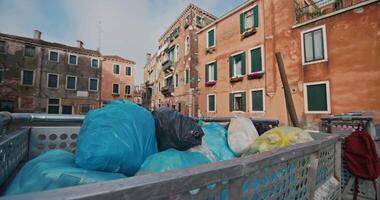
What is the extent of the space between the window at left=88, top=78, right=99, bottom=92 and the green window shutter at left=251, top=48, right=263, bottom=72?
17.4m

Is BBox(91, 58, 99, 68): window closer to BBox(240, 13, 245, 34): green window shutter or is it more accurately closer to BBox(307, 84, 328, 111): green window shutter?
BBox(240, 13, 245, 34): green window shutter

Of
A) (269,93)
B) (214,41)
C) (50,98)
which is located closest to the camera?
(269,93)

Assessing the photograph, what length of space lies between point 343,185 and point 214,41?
12436 mm

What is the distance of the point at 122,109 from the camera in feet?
4.01

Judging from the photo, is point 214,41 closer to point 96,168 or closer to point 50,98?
point 96,168

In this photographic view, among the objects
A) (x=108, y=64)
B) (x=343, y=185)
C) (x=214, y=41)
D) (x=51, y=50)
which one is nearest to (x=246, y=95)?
(x=214, y=41)

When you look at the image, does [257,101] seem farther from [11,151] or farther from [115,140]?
[11,151]

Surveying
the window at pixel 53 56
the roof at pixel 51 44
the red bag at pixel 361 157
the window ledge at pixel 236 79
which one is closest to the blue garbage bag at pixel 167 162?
the red bag at pixel 361 157

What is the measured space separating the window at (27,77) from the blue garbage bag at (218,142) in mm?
21719

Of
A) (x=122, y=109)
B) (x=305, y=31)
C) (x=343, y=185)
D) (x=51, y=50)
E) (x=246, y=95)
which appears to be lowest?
(x=343, y=185)

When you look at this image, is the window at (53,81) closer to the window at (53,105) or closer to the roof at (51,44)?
the window at (53,105)

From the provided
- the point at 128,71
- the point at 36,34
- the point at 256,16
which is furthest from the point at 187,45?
the point at 36,34

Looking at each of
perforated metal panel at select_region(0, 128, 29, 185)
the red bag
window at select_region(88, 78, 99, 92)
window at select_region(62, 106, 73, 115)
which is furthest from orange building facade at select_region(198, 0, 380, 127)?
window at select_region(62, 106, 73, 115)

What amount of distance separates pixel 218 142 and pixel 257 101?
9.07m
